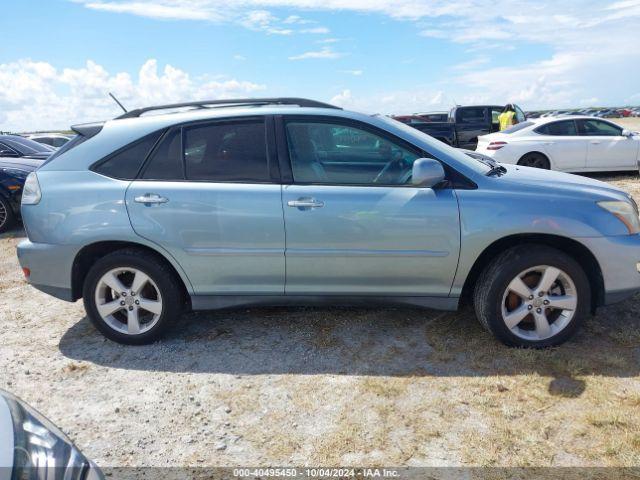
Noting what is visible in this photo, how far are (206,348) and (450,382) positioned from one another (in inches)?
68.6

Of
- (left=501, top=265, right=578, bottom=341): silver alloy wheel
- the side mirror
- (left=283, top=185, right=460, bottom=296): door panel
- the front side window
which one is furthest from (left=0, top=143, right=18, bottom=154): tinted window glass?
(left=501, top=265, right=578, bottom=341): silver alloy wheel

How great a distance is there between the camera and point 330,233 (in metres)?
3.28

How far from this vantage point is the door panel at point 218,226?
3312 mm

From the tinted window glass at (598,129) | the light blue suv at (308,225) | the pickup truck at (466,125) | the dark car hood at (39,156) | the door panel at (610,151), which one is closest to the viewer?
the light blue suv at (308,225)

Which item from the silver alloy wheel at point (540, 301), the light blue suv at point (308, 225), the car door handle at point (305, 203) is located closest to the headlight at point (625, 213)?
the light blue suv at point (308, 225)

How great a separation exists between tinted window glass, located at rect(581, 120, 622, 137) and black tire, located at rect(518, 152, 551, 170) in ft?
3.43

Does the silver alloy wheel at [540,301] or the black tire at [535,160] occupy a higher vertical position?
the black tire at [535,160]

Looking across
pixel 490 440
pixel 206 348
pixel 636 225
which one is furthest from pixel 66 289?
pixel 636 225

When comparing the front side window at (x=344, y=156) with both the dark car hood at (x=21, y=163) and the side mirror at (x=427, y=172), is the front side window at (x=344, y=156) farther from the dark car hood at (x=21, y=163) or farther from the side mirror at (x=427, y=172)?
the dark car hood at (x=21, y=163)

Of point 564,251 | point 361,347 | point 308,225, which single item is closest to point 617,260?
point 564,251

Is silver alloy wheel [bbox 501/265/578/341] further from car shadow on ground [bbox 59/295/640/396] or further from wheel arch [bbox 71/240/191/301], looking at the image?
wheel arch [bbox 71/240/191/301]

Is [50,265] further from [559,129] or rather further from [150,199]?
[559,129]

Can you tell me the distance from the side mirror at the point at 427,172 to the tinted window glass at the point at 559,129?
7774 mm

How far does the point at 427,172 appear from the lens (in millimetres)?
3121
